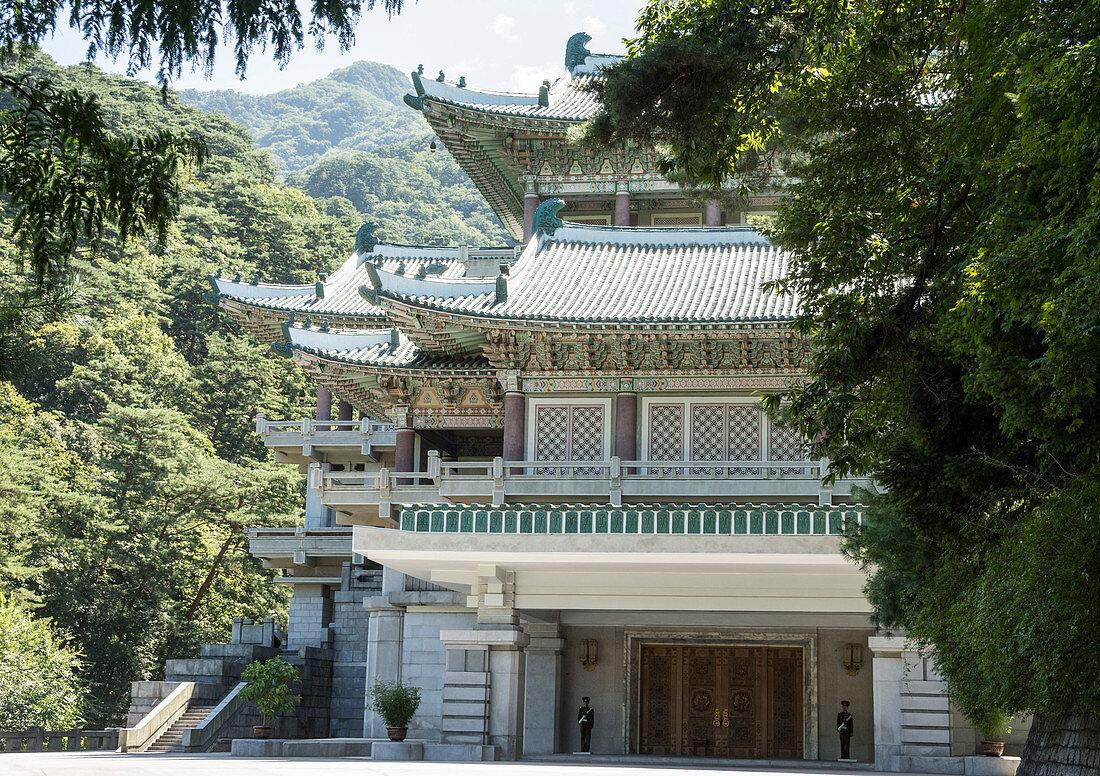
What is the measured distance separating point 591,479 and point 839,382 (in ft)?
38.8

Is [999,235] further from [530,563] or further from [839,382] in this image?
[530,563]

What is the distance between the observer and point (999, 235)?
25.4 feet

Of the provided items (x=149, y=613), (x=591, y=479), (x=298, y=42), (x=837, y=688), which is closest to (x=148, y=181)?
(x=298, y=42)

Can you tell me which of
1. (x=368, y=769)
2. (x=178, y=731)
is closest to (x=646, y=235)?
(x=368, y=769)

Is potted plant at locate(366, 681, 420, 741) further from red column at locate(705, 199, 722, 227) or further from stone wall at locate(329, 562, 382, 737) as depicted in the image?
red column at locate(705, 199, 722, 227)

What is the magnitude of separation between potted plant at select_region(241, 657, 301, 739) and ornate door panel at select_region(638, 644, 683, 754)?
7.46 meters

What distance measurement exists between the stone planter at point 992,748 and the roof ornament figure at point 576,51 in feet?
63.1

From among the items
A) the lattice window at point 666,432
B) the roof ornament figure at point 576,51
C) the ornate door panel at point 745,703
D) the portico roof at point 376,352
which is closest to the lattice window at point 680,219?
the roof ornament figure at point 576,51

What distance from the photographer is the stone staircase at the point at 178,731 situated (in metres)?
24.6

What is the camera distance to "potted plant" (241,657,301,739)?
23422 mm

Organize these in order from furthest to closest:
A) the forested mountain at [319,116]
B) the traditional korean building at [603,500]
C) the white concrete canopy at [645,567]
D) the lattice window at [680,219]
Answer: the forested mountain at [319,116]
the lattice window at [680,219]
the traditional korean building at [603,500]
the white concrete canopy at [645,567]

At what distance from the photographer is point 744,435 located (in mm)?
21094

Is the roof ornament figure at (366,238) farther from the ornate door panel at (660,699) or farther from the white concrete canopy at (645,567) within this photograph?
the ornate door panel at (660,699)

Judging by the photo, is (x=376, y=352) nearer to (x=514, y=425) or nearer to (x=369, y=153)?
(x=514, y=425)
